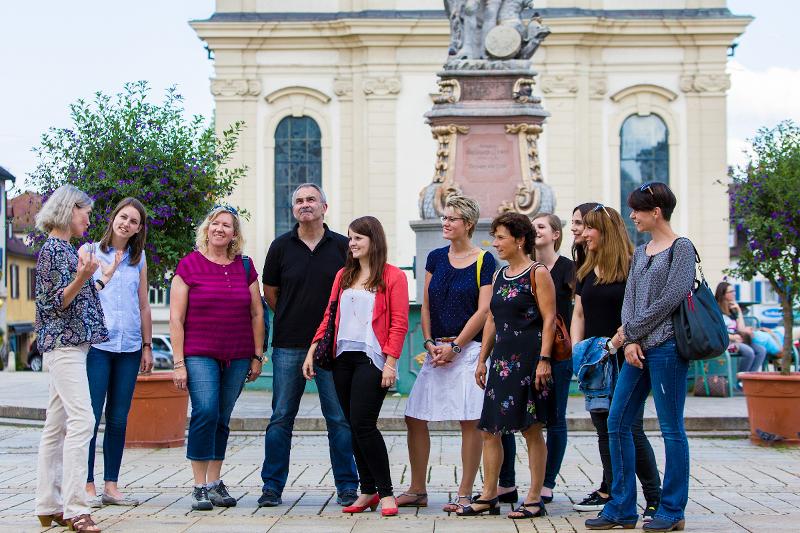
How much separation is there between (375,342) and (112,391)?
165 cm

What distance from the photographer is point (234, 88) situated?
40.4 metres

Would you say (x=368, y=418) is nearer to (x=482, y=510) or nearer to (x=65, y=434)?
(x=482, y=510)

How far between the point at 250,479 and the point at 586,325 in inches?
119

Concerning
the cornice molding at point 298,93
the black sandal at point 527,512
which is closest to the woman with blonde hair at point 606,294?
the black sandal at point 527,512

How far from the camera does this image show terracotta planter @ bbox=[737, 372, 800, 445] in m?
12.5

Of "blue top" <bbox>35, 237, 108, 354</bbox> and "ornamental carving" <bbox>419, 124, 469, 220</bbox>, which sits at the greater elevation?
"ornamental carving" <bbox>419, 124, 469, 220</bbox>

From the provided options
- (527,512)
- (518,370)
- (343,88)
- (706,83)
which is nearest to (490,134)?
(518,370)

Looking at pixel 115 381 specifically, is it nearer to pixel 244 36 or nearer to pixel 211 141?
pixel 211 141

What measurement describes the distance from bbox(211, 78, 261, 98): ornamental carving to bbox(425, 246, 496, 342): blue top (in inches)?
1267

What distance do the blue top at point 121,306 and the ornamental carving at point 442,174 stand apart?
846 centimetres

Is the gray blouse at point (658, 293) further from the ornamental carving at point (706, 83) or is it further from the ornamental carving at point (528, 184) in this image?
the ornamental carving at point (706, 83)

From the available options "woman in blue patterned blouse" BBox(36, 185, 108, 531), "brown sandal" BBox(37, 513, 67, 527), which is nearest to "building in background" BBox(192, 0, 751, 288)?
"woman in blue patterned blouse" BBox(36, 185, 108, 531)

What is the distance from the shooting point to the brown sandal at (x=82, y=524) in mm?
7785

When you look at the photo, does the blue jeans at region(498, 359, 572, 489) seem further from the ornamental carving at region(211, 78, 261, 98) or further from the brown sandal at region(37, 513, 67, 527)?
the ornamental carving at region(211, 78, 261, 98)
